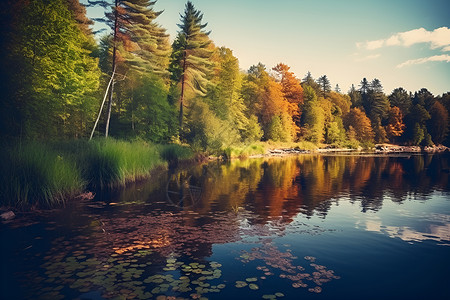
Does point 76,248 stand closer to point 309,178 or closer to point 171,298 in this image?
point 171,298

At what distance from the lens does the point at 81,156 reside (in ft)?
53.1

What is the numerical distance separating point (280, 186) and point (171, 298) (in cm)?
1536

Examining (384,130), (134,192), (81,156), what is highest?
(384,130)

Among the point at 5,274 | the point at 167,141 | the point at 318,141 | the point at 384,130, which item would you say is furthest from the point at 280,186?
the point at 384,130

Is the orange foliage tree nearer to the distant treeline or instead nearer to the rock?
the distant treeline

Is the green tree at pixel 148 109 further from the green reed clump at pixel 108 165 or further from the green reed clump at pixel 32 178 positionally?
the green reed clump at pixel 32 178

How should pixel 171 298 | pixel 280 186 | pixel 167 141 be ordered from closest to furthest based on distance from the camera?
pixel 171 298, pixel 280 186, pixel 167 141

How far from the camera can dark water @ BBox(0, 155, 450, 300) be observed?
6164 millimetres

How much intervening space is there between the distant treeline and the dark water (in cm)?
1014

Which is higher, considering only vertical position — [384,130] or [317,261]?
[384,130]

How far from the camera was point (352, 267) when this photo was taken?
746cm

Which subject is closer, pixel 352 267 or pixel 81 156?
pixel 352 267

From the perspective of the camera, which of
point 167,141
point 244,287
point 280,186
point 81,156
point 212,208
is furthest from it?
point 167,141

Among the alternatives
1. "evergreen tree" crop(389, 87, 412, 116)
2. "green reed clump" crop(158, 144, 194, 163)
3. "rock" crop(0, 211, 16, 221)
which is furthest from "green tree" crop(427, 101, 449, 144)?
"rock" crop(0, 211, 16, 221)
